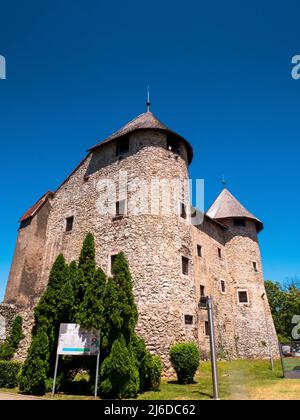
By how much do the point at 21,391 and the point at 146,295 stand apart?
642cm

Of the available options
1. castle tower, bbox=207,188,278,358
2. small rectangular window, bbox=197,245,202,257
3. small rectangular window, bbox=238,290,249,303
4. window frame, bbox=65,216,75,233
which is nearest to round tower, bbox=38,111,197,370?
window frame, bbox=65,216,75,233

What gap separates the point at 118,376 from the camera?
964cm

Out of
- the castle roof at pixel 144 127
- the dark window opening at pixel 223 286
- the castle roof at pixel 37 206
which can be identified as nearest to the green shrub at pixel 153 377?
the castle roof at pixel 144 127

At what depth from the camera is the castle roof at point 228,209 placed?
28250mm

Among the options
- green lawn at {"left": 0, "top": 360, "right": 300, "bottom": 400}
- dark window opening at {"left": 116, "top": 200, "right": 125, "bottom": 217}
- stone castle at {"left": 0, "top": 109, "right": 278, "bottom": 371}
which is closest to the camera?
green lawn at {"left": 0, "top": 360, "right": 300, "bottom": 400}

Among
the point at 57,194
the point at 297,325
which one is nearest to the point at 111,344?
the point at 57,194

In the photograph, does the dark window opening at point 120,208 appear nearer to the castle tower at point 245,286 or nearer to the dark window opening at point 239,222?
the castle tower at point 245,286

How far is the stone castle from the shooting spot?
15375mm

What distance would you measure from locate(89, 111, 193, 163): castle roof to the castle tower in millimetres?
9969

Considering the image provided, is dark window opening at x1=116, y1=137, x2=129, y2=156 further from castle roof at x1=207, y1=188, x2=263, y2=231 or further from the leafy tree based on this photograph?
castle roof at x1=207, y1=188, x2=263, y2=231

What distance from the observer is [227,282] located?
1025 inches

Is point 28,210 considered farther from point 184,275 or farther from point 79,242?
point 184,275

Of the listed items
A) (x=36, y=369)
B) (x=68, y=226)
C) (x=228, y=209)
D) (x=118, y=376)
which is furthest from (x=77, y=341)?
(x=228, y=209)
